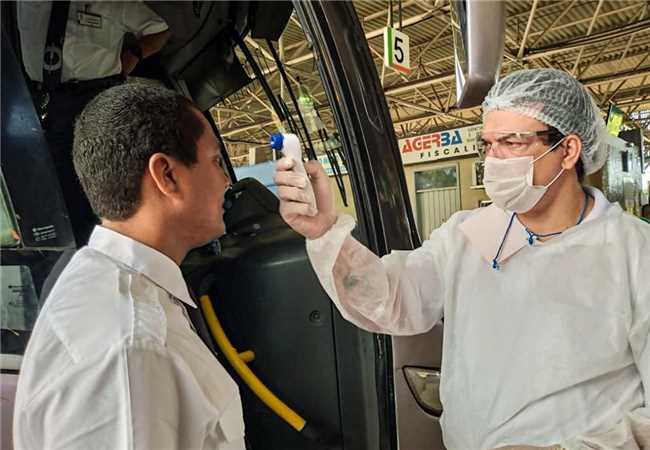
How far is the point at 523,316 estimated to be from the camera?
1.32 metres

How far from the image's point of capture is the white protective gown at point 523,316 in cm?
122

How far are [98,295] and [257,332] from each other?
1.11 m

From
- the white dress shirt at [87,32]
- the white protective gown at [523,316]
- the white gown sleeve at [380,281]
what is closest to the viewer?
the white protective gown at [523,316]

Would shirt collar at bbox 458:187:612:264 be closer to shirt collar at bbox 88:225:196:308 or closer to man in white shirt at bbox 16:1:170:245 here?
shirt collar at bbox 88:225:196:308

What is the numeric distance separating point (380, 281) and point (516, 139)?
514 mm

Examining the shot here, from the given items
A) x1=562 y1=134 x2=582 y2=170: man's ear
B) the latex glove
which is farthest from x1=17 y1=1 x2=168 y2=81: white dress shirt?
x1=562 y1=134 x2=582 y2=170: man's ear

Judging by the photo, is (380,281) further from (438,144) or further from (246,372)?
(438,144)

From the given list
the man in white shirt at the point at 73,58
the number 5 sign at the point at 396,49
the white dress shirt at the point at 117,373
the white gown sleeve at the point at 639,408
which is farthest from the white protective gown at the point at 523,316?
the number 5 sign at the point at 396,49

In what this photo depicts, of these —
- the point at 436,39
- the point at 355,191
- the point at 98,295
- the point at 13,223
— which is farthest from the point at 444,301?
the point at 436,39

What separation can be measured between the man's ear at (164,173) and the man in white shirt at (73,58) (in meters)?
1.01

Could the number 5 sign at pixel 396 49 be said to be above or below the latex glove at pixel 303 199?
above

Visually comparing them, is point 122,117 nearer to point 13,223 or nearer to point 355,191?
point 355,191

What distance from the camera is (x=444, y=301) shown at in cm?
147

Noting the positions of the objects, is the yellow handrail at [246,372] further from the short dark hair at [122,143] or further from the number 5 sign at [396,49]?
the number 5 sign at [396,49]
